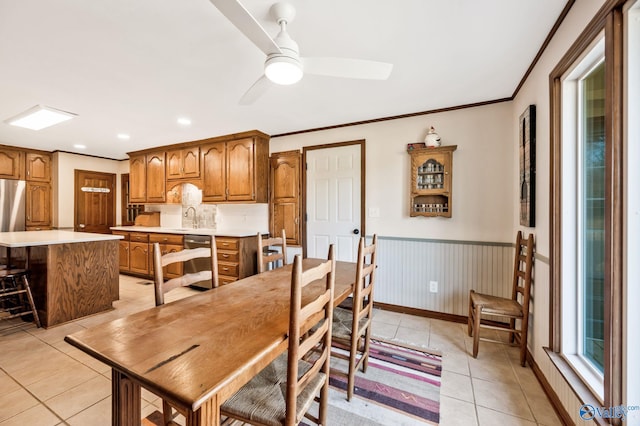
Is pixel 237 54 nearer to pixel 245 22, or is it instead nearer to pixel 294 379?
pixel 245 22

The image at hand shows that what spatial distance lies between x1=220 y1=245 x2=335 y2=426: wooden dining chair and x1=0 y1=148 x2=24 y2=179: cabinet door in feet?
19.7

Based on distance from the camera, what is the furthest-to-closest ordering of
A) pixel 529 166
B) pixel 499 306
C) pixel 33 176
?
pixel 33 176 < pixel 499 306 < pixel 529 166

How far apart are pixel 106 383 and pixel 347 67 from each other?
2608 millimetres

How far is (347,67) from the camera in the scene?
1507mm

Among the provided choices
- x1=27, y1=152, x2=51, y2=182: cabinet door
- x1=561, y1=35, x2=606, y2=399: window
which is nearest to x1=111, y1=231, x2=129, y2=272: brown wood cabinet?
x1=27, y1=152, x2=51, y2=182: cabinet door

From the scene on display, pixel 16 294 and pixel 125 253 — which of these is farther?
pixel 125 253

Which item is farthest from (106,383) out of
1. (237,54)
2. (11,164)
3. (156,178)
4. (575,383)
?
(11,164)

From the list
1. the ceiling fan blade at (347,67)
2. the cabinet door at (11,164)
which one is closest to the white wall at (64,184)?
the cabinet door at (11,164)

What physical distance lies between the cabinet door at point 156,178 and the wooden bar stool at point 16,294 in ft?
6.84

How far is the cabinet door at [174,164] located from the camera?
4.54 metres

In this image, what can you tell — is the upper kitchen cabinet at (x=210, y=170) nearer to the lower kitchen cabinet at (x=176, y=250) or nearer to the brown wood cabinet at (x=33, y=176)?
the lower kitchen cabinet at (x=176, y=250)

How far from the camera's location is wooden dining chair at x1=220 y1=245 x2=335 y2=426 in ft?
3.18

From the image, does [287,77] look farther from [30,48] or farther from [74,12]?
[30,48]

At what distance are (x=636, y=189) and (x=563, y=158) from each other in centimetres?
66
